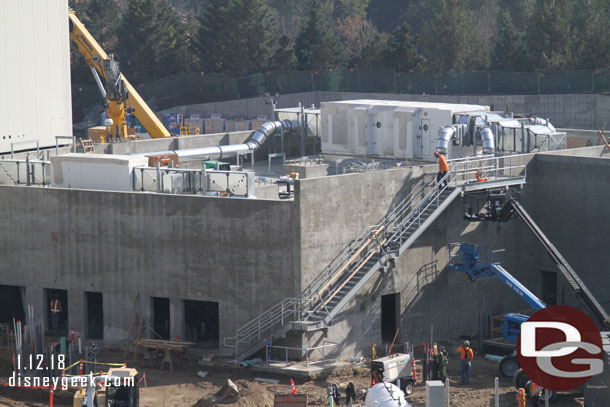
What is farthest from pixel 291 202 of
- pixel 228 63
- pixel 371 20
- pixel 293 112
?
pixel 371 20

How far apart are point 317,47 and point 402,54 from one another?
22.3 ft

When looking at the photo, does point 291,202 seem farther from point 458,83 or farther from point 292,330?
point 458,83

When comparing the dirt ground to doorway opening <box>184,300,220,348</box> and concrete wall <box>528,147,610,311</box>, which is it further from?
concrete wall <box>528,147,610,311</box>

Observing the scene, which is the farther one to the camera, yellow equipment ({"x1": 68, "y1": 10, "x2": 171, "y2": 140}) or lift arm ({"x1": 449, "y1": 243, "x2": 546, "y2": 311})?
yellow equipment ({"x1": 68, "y1": 10, "x2": 171, "y2": 140})

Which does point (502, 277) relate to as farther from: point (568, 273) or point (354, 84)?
point (354, 84)

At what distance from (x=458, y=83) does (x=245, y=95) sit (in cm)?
1612

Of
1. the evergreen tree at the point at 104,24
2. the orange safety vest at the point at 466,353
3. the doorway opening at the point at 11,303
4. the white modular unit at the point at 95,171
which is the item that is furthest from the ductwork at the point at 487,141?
the evergreen tree at the point at 104,24

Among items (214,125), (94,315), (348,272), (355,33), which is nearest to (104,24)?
(214,125)

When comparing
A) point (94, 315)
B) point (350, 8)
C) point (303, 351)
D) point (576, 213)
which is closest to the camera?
point (303, 351)

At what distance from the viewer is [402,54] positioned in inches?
3767

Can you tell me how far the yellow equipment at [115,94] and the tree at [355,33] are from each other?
123 ft

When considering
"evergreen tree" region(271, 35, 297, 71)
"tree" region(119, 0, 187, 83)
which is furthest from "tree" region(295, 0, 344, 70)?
"tree" region(119, 0, 187, 83)

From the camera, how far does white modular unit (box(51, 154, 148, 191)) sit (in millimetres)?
48438

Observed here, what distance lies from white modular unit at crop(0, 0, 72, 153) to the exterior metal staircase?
50.9ft
